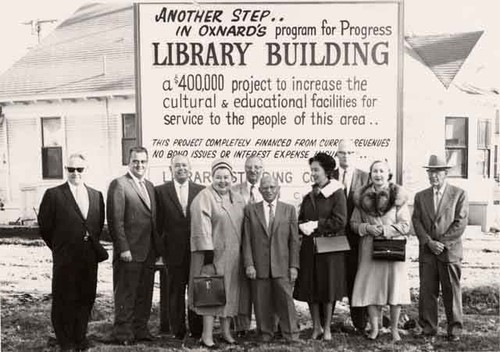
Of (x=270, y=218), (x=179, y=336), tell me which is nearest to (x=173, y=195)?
(x=270, y=218)

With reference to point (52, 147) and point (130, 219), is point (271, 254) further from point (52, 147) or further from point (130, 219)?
point (52, 147)

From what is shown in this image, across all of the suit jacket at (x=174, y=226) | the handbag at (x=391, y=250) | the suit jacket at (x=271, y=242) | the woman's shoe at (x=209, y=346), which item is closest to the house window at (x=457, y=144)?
the handbag at (x=391, y=250)

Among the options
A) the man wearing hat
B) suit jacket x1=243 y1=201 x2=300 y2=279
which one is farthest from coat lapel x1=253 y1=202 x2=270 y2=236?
the man wearing hat

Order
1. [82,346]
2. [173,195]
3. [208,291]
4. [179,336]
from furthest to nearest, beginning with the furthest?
[179,336], [173,195], [82,346], [208,291]

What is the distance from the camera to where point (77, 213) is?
4.36 m

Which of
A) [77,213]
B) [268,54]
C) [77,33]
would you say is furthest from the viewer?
[77,33]

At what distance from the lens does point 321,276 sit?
4.45 metres

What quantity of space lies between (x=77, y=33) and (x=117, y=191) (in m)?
2.19

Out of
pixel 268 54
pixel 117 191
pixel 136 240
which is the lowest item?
pixel 136 240

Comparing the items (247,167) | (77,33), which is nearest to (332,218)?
(247,167)

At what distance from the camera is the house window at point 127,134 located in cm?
559

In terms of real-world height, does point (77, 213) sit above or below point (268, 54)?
below

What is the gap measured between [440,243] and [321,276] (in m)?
1.07

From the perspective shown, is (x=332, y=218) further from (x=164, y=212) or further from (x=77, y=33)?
(x=77, y=33)
